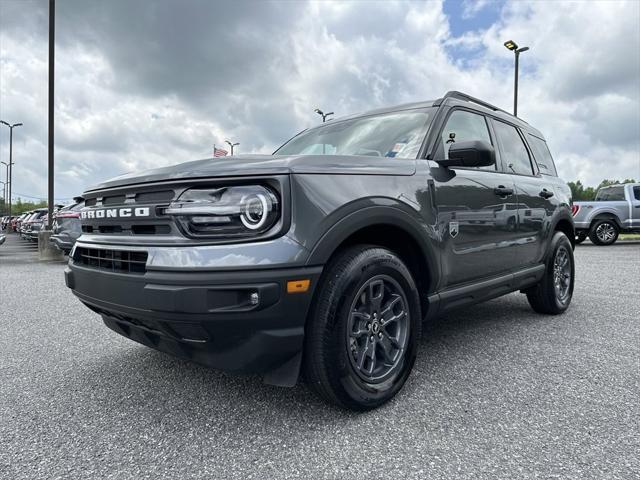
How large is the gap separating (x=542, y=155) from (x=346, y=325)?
356cm

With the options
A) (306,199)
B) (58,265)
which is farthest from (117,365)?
(58,265)

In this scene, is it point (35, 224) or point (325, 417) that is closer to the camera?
point (325, 417)

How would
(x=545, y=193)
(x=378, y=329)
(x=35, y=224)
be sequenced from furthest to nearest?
(x=35, y=224) → (x=545, y=193) → (x=378, y=329)

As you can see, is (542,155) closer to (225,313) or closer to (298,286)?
(298,286)

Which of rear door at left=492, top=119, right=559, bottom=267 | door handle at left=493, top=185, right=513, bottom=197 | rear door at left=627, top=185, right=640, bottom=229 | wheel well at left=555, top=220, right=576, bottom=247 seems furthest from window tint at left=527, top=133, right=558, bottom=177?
→ rear door at left=627, top=185, right=640, bottom=229

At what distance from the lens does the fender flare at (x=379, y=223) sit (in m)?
2.02

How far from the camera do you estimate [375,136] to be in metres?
3.08

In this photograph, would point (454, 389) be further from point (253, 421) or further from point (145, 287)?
point (145, 287)

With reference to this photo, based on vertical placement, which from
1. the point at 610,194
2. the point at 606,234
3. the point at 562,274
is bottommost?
the point at 562,274

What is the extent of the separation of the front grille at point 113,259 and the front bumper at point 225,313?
6 centimetres

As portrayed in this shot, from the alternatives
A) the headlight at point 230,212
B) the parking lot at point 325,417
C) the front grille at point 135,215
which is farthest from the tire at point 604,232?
the front grille at point 135,215

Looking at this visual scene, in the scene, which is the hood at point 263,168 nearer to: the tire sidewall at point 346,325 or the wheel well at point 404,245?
the wheel well at point 404,245

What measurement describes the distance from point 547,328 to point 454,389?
180 cm

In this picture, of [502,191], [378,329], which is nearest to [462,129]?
[502,191]
